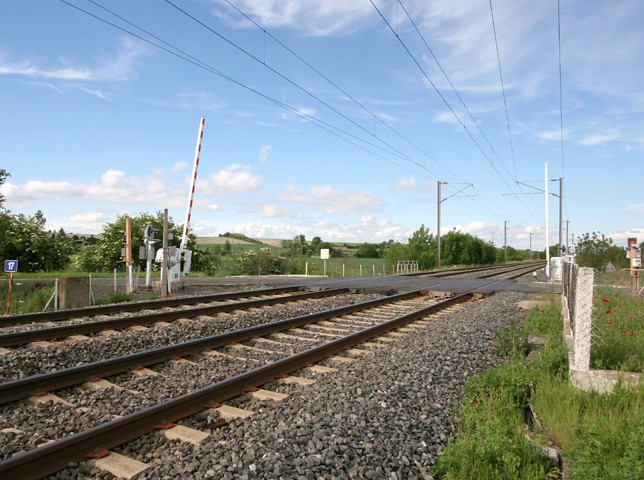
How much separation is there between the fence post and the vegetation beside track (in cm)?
34

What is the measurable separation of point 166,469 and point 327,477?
4.06ft

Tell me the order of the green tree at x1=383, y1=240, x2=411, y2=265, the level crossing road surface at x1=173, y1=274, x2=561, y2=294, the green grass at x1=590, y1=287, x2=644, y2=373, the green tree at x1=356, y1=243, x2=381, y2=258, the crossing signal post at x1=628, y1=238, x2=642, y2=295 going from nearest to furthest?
the green grass at x1=590, y1=287, x2=644, y2=373 < the crossing signal post at x1=628, y1=238, x2=642, y2=295 < the level crossing road surface at x1=173, y1=274, x2=561, y2=294 < the green tree at x1=383, y1=240, x2=411, y2=265 < the green tree at x1=356, y1=243, x2=381, y2=258

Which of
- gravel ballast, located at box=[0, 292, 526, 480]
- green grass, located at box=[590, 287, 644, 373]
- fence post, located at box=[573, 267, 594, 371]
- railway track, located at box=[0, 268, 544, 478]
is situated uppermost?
fence post, located at box=[573, 267, 594, 371]

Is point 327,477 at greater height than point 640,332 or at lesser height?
lesser

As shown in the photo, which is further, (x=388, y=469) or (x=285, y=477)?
(x=388, y=469)

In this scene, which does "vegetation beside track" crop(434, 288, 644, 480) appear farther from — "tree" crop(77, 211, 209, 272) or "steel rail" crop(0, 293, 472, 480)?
"tree" crop(77, 211, 209, 272)

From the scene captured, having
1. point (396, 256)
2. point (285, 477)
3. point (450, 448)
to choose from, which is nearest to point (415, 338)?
point (450, 448)

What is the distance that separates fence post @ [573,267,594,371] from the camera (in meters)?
5.97

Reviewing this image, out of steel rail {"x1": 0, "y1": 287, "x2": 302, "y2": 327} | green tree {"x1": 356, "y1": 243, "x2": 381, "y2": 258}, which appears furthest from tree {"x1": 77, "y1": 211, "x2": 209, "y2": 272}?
green tree {"x1": 356, "y1": 243, "x2": 381, "y2": 258}

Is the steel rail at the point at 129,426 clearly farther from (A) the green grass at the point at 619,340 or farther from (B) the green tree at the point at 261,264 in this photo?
(B) the green tree at the point at 261,264

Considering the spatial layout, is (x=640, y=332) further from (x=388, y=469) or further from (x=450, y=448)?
(x=388, y=469)

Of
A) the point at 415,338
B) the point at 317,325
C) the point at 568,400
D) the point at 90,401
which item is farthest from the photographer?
the point at 317,325

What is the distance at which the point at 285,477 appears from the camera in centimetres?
388

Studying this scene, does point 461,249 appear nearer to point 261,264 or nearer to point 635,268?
point 261,264
